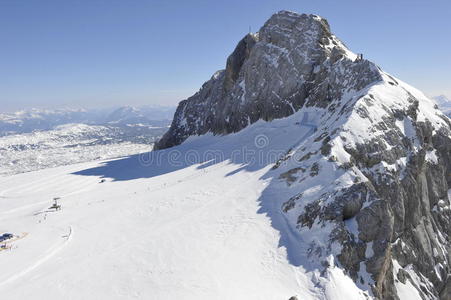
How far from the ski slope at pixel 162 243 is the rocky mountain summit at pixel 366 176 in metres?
2.91

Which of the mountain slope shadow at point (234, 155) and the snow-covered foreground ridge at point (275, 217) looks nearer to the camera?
the snow-covered foreground ridge at point (275, 217)

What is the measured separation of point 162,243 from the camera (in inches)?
998

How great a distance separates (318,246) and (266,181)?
13860 millimetres

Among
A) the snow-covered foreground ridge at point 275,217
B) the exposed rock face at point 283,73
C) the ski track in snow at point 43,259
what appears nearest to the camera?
the snow-covered foreground ridge at point 275,217

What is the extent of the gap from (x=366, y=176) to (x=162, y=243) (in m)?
21.3

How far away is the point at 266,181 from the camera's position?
35.5 metres

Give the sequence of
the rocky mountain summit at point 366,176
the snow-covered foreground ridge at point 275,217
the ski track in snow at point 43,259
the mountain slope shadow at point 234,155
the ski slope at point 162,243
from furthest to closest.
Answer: the mountain slope shadow at point 234,155, the rocky mountain summit at point 366,176, the ski track in snow at point 43,259, the snow-covered foreground ridge at point 275,217, the ski slope at point 162,243

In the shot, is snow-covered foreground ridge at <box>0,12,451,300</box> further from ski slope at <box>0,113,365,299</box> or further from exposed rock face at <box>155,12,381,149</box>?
exposed rock face at <box>155,12,381,149</box>

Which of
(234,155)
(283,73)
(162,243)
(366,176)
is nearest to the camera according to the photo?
(162,243)

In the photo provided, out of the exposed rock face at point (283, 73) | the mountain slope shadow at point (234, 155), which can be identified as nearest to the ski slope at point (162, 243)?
the mountain slope shadow at point (234, 155)

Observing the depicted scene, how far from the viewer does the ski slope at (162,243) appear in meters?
19.4

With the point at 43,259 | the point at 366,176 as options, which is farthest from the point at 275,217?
the point at 43,259

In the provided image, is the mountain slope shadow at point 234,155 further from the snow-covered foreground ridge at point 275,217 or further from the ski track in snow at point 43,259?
the ski track in snow at point 43,259

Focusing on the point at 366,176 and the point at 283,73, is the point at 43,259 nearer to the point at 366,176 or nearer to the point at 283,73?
the point at 366,176
